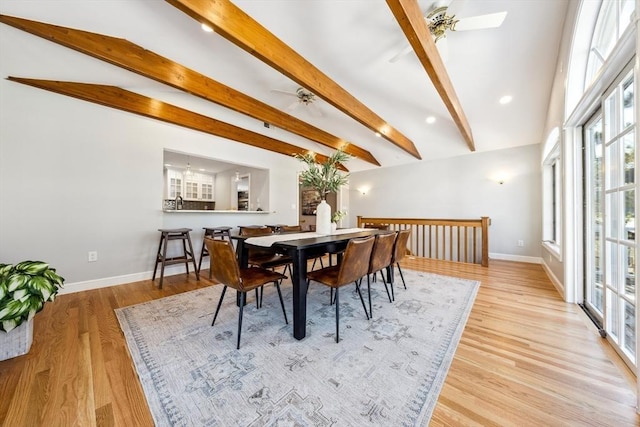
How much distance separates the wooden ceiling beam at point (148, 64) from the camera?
1.93 meters

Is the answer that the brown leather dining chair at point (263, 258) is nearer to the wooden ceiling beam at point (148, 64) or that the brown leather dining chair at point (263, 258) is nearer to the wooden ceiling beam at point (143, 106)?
Answer: the wooden ceiling beam at point (143, 106)

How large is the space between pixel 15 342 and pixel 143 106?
9.46 feet

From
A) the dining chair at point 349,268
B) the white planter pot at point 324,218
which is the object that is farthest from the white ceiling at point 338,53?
the dining chair at point 349,268

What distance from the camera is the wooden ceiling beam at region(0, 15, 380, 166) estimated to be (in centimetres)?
193

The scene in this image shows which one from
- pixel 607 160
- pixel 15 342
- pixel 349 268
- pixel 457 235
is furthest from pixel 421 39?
pixel 457 235

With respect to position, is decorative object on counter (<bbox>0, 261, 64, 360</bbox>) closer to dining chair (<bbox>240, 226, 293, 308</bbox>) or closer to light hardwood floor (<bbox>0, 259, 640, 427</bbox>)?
light hardwood floor (<bbox>0, 259, 640, 427</bbox>)

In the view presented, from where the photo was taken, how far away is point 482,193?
4.96 m

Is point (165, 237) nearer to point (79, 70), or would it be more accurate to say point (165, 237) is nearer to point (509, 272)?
point (79, 70)

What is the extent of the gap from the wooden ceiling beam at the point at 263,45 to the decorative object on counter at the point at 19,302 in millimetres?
2130

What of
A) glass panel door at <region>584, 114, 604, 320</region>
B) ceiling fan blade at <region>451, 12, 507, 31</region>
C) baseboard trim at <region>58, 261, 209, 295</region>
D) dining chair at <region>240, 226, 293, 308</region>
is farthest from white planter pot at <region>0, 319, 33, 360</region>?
glass panel door at <region>584, 114, 604, 320</region>

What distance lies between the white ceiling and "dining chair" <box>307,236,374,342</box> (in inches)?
85.3

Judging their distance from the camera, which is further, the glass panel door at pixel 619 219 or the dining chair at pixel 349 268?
the dining chair at pixel 349 268

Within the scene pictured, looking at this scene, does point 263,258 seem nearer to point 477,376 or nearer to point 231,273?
point 231,273

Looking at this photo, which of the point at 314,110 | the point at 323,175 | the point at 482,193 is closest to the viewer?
the point at 323,175
